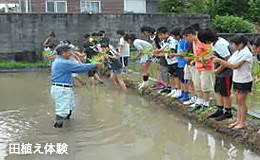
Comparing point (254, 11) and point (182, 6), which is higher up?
point (182, 6)

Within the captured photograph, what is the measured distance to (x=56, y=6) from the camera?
2455 cm

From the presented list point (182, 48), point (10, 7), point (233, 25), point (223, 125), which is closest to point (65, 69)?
point (182, 48)

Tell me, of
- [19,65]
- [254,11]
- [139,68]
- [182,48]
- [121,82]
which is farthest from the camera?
[254,11]

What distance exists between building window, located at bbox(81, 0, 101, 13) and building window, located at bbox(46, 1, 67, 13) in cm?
117

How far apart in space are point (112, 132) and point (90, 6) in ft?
62.1

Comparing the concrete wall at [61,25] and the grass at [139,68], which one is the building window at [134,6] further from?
the grass at [139,68]

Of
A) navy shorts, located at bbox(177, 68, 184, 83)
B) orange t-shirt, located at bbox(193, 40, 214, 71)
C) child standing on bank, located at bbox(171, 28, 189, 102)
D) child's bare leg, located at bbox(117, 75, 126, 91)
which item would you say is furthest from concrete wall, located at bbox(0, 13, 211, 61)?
orange t-shirt, located at bbox(193, 40, 214, 71)

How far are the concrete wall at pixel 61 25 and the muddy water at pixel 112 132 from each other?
770 centimetres

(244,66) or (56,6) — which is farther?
(56,6)

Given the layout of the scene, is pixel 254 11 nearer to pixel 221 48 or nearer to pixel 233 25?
pixel 233 25

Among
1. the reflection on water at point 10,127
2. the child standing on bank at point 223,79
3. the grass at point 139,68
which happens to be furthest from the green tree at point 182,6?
the child standing on bank at point 223,79

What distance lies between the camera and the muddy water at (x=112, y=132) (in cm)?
589

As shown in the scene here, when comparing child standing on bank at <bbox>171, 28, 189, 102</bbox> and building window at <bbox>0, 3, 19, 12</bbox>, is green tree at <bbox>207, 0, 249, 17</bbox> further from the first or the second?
child standing on bank at <bbox>171, 28, 189, 102</bbox>

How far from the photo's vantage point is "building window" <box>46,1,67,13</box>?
24.4 m
